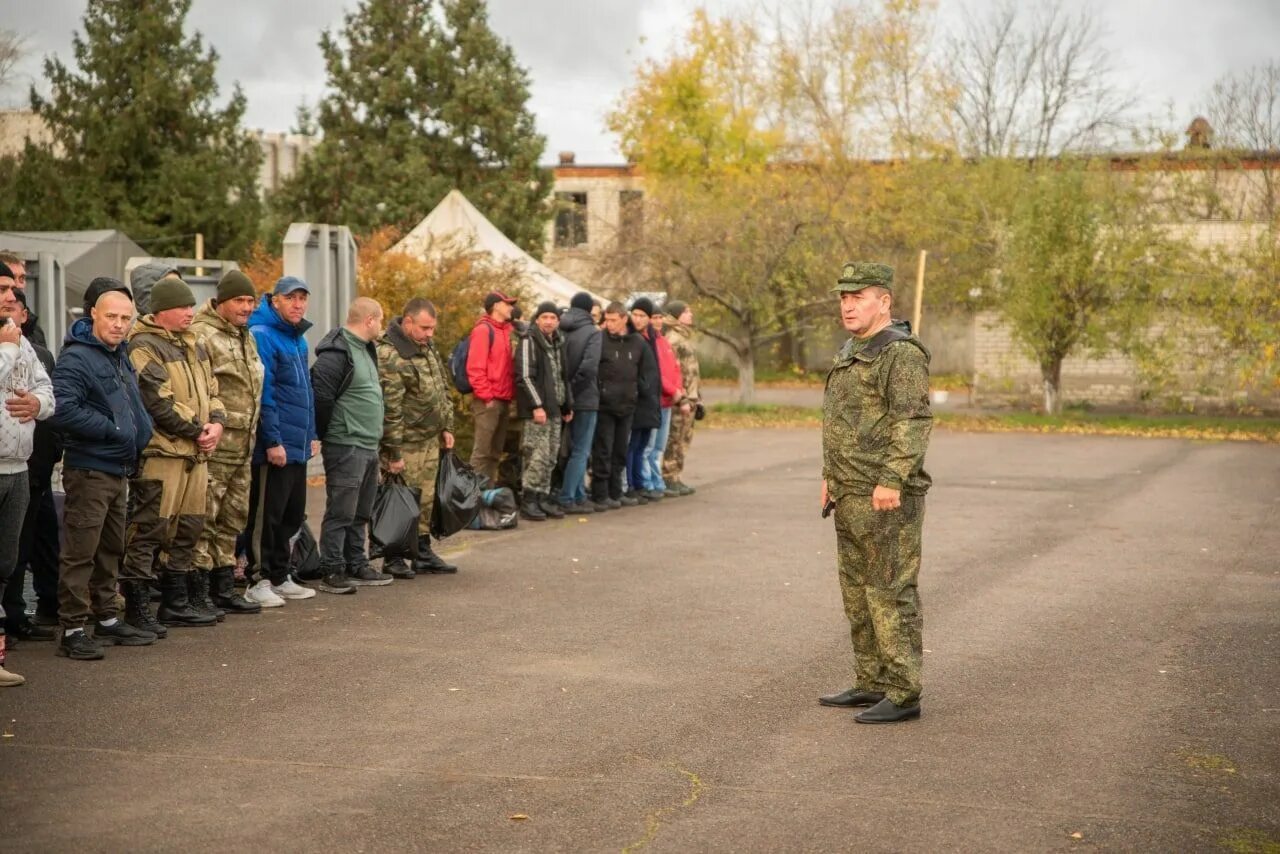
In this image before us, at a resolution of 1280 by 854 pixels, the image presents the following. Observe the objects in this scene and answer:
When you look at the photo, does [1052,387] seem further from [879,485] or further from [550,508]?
[879,485]

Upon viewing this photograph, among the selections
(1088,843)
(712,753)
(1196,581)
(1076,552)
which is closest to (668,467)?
(1076,552)

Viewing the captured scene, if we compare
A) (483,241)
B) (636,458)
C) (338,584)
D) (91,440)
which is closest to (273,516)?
(338,584)

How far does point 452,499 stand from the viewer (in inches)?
448

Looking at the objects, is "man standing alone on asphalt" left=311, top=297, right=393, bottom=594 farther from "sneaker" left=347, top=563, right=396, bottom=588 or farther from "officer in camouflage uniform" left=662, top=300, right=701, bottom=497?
"officer in camouflage uniform" left=662, top=300, right=701, bottom=497

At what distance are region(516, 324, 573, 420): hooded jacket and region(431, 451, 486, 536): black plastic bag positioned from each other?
2.68 metres

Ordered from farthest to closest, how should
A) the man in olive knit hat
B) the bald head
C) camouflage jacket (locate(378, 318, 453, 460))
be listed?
camouflage jacket (locate(378, 318, 453, 460))
the bald head
the man in olive knit hat

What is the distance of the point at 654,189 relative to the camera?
4747 cm

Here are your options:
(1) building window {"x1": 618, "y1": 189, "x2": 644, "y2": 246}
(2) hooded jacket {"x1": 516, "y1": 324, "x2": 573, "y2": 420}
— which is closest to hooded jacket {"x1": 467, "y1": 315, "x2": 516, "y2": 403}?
(2) hooded jacket {"x1": 516, "y1": 324, "x2": 573, "y2": 420}

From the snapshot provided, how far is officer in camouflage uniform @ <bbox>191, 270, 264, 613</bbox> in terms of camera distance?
932cm

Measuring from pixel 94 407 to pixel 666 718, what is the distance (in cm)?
352

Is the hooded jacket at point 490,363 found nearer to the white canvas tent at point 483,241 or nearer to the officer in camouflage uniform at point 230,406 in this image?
the officer in camouflage uniform at point 230,406

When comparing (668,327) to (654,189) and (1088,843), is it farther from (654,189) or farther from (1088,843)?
(654,189)

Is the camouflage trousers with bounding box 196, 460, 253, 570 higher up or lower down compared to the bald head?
lower down

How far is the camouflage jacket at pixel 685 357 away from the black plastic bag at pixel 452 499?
6042 mm
